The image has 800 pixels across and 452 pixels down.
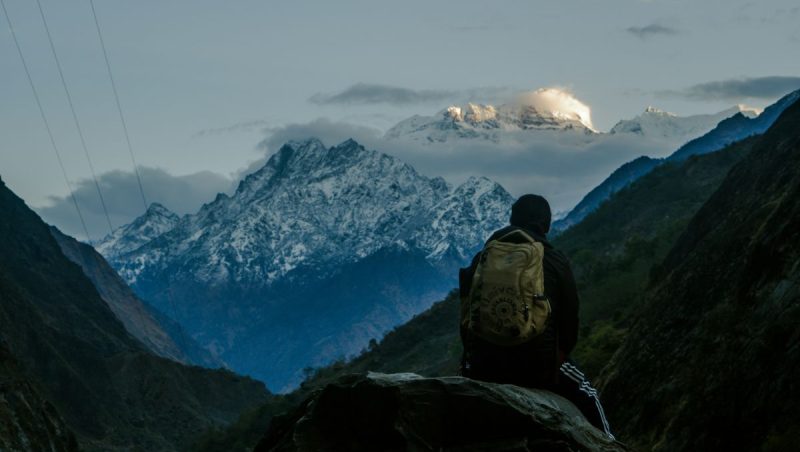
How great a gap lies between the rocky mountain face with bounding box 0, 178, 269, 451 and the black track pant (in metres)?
118

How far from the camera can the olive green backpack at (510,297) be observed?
26.1 feet

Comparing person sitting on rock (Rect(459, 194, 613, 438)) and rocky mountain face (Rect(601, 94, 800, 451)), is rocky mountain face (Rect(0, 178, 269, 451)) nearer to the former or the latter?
rocky mountain face (Rect(601, 94, 800, 451))

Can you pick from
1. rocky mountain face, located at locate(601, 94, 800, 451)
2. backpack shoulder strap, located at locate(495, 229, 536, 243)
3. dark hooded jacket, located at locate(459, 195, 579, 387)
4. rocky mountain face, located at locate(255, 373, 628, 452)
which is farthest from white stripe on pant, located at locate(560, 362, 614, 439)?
rocky mountain face, located at locate(601, 94, 800, 451)

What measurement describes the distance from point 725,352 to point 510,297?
497 cm

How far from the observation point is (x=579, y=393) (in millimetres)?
8367

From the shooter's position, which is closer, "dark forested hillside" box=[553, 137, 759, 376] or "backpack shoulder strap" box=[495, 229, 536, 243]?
"backpack shoulder strap" box=[495, 229, 536, 243]

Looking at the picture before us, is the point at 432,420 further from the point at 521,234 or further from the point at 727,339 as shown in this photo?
the point at 727,339

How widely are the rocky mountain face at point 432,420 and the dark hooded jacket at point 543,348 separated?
1.35ft

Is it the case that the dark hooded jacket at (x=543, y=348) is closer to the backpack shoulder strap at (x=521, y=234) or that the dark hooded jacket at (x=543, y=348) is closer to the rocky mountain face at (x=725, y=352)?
the backpack shoulder strap at (x=521, y=234)

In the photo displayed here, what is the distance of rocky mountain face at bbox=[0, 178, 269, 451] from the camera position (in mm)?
134500

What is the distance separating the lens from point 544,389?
812 centimetres

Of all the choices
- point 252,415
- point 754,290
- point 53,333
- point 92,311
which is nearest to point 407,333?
point 252,415

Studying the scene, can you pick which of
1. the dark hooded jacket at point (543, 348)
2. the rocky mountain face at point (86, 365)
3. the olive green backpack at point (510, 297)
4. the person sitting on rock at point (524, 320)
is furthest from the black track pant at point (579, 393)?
the rocky mountain face at point (86, 365)

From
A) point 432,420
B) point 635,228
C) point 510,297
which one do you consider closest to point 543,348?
point 510,297
